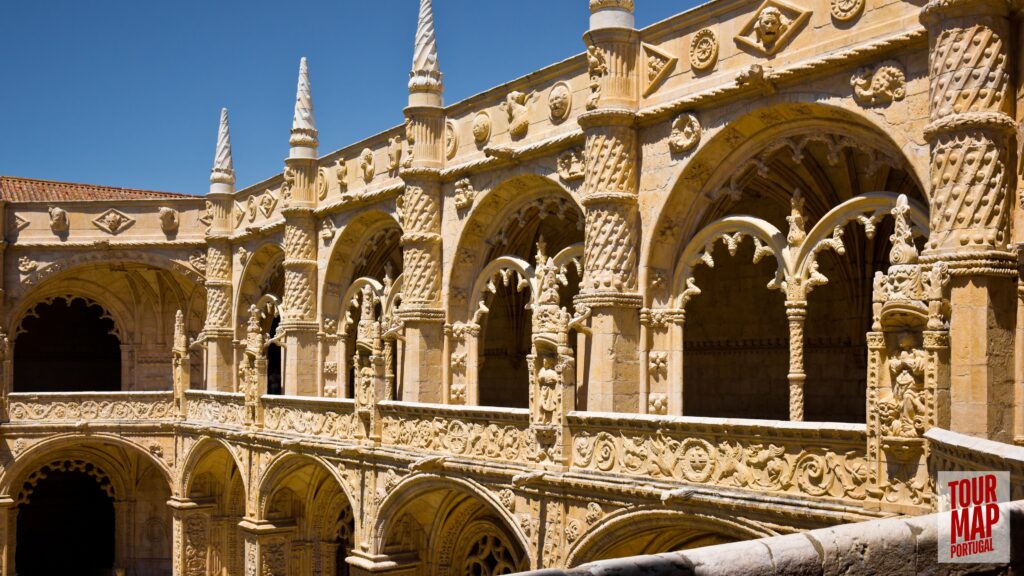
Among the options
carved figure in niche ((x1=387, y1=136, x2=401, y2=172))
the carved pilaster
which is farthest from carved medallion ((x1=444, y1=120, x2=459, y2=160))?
the carved pilaster

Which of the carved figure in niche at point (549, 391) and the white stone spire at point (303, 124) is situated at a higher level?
the white stone spire at point (303, 124)

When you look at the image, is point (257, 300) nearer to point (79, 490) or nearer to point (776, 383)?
point (79, 490)

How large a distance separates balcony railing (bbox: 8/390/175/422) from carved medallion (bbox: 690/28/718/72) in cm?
1717

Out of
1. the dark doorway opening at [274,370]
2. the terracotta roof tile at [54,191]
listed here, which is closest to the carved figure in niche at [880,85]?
the terracotta roof tile at [54,191]

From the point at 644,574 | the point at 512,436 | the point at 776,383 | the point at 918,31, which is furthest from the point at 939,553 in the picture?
the point at 776,383

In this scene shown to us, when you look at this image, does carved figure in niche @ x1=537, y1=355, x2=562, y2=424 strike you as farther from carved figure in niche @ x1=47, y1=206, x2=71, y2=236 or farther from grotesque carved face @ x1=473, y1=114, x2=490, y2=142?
carved figure in niche @ x1=47, y1=206, x2=71, y2=236

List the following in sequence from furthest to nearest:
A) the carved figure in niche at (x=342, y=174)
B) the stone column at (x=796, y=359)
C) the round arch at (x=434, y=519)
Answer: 1. the carved figure in niche at (x=342, y=174)
2. the round arch at (x=434, y=519)
3. the stone column at (x=796, y=359)


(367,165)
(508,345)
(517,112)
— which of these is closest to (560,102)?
(517,112)

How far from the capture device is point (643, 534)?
11984mm

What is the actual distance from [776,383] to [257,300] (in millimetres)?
13099

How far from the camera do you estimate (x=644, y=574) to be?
4.26 meters

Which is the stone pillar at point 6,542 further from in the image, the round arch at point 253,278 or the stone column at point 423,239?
the stone column at point 423,239

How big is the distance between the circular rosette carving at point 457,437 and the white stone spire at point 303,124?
963 cm

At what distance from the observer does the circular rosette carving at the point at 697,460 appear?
1088 cm
